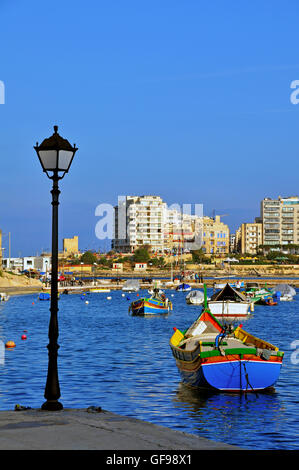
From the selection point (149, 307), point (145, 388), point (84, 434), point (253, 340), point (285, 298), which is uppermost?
point (84, 434)

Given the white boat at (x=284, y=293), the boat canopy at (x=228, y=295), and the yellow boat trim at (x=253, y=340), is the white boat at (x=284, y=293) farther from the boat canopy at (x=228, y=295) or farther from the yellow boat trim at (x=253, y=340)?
the yellow boat trim at (x=253, y=340)

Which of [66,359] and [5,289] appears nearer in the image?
[66,359]

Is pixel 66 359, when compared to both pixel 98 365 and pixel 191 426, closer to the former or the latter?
pixel 98 365

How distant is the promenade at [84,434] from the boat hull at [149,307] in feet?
245

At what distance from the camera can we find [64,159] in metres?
16.2

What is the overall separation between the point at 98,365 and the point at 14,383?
28.3 feet

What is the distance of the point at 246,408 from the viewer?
25422 millimetres

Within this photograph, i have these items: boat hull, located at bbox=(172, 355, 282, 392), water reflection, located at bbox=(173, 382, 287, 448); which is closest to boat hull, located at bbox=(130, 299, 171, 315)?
water reflection, located at bbox=(173, 382, 287, 448)

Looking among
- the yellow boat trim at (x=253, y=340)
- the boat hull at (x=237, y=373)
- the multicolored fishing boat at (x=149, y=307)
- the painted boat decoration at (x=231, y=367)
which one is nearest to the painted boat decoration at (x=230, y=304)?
the multicolored fishing boat at (x=149, y=307)

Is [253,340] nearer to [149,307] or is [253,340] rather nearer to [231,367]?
[231,367]

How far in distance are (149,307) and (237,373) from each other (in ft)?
208

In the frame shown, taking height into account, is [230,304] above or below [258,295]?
above

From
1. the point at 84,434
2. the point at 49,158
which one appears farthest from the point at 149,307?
the point at 84,434
